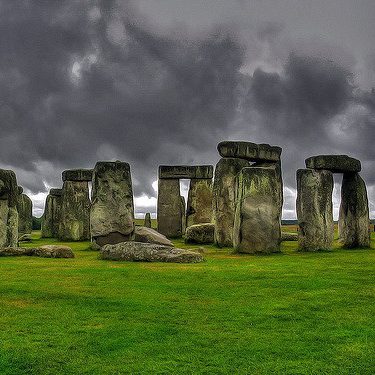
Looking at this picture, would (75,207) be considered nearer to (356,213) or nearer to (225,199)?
(225,199)

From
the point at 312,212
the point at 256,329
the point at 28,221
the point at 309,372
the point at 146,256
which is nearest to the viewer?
the point at 309,372

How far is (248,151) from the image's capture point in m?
20.1

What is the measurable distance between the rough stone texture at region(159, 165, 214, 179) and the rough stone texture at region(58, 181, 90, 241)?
480 cm

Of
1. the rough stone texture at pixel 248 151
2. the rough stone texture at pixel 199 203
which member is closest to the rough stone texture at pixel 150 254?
the rough stone texture at pixel 248 151

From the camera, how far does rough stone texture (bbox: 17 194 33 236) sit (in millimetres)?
30531

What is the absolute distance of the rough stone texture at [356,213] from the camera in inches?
714

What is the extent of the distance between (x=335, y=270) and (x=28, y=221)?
24.5m

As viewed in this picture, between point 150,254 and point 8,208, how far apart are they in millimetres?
5352

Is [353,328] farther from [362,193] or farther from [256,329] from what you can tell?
[362,193]

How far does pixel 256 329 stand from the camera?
18.0 ft

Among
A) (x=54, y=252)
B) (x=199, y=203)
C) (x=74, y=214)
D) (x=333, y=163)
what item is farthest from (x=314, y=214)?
(x=74, y=214)

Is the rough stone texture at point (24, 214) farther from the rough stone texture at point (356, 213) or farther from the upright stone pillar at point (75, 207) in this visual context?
the rough stone texture at point (356, 213)

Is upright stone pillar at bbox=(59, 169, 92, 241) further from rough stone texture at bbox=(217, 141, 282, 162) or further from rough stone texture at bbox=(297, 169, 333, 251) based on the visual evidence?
rough stone texture at bbox=(297, 169, 333, 251)

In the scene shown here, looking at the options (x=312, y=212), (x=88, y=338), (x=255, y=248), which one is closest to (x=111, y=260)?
(x=255, y=248)
